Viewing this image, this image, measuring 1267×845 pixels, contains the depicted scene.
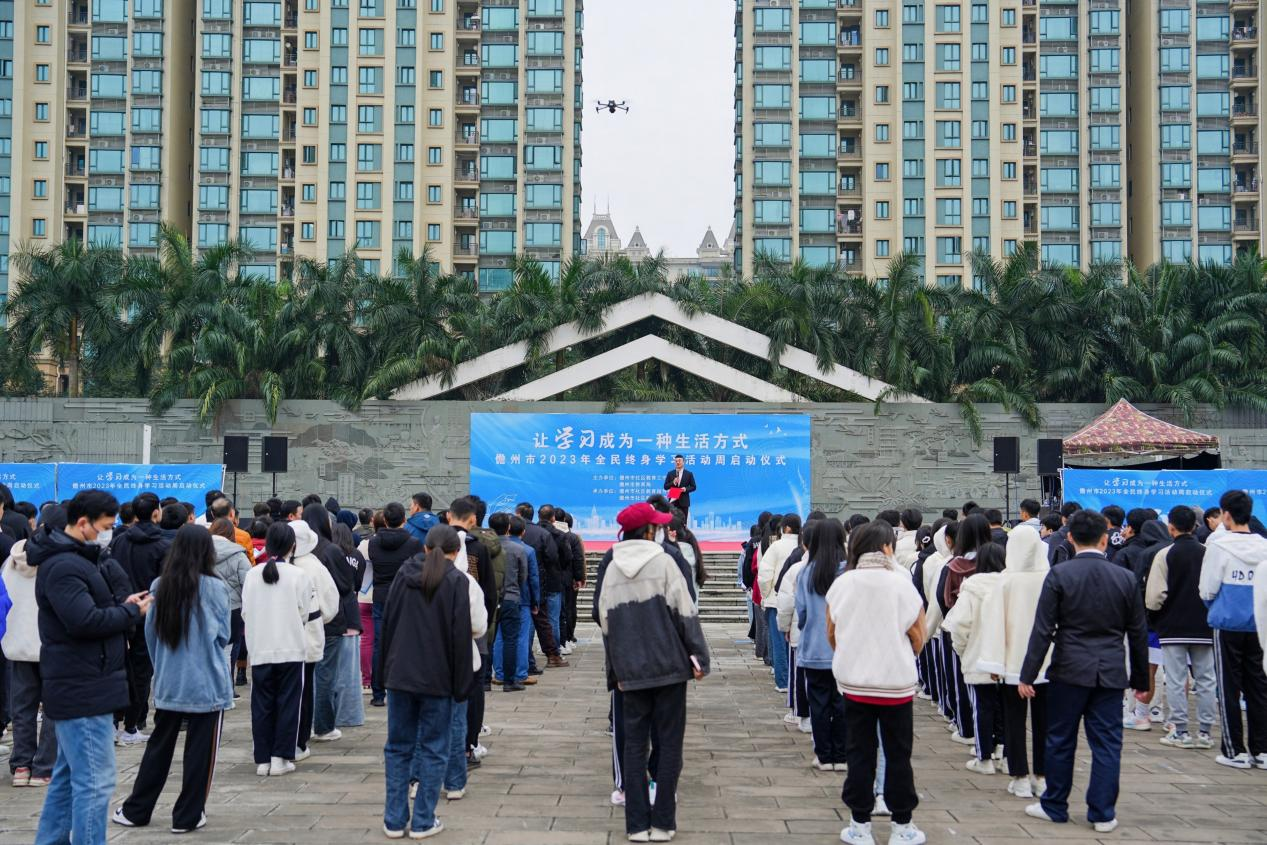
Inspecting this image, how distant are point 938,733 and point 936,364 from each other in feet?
50.9

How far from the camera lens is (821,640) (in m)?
6.97

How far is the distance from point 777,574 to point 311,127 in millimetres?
45814

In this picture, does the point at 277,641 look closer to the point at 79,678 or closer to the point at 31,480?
the point at 79,678

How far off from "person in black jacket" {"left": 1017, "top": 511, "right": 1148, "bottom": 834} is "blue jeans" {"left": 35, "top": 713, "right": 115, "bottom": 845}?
4.30 metres

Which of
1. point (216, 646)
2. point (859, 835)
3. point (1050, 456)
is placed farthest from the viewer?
point (1050, 456)

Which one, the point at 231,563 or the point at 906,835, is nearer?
the point at 906,835

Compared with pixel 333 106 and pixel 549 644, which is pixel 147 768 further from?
pixel 333 106

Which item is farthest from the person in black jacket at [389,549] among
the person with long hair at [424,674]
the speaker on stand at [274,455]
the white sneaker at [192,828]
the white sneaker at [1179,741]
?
the speaker on stand at [274,455]

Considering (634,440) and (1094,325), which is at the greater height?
(1094,325)

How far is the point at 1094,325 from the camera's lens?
2383 cm

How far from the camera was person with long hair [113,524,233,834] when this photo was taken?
18.3 feet

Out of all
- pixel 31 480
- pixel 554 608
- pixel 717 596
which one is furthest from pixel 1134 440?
pixel 31 480

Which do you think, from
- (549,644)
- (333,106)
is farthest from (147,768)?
(333,106)

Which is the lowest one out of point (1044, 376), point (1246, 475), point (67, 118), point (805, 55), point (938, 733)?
point (938, 733)
